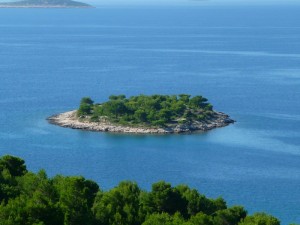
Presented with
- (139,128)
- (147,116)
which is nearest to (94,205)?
Answer: (139,128)

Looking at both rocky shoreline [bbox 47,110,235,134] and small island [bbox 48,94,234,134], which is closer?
rocky shoreline [bbox 47,110,235,134]

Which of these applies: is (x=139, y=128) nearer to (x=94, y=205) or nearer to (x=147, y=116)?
(x=147, y=116)

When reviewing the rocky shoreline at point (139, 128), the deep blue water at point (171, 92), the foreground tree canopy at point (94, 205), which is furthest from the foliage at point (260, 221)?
the rocky shoreline at point (139, 128)

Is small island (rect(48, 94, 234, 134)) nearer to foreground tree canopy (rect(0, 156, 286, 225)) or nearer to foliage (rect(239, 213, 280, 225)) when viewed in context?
foreground tree canopy (rect(0, 156, 286, 225))

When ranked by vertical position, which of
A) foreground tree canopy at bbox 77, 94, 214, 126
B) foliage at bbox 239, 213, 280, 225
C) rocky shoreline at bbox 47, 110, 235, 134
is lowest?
foliage at bbox 239, 213, 280, 225

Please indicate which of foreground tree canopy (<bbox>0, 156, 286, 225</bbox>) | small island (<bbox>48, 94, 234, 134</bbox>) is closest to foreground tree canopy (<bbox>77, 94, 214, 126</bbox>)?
small island (<bbox>48, 94, 234, 134</bbox>)

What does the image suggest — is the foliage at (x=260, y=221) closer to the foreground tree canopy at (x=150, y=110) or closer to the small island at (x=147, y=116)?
the small island at (x=147, y=116)

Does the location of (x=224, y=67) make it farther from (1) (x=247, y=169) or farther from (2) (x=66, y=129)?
(1) (x=247, y=169)
